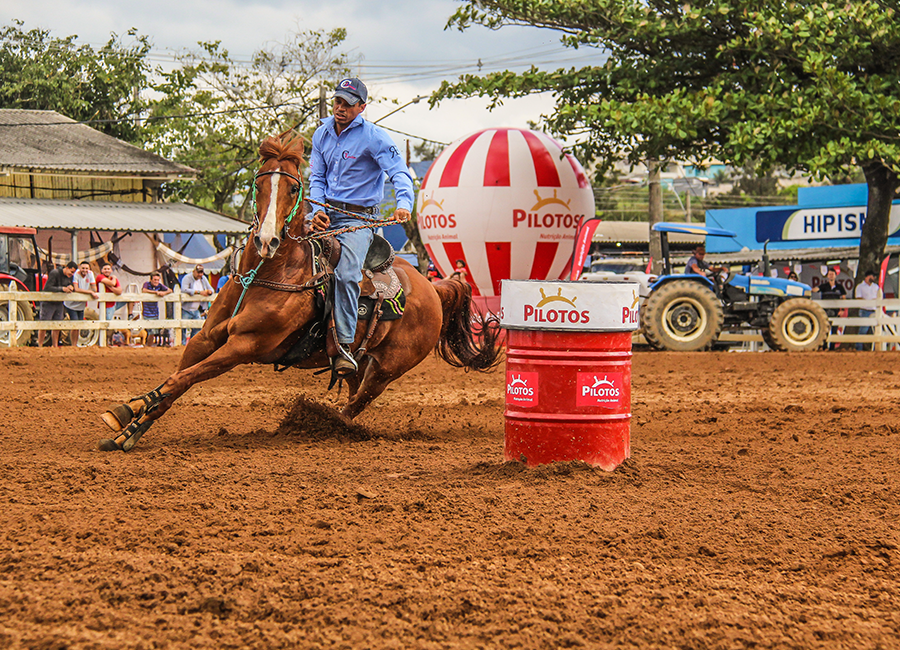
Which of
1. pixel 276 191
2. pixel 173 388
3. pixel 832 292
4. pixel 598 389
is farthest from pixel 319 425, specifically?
pixel 832 292

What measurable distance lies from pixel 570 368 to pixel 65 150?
31913 millimetres

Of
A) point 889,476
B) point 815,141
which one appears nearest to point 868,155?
point 815,141

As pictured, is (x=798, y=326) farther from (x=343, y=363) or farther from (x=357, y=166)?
(x=343, y=363)

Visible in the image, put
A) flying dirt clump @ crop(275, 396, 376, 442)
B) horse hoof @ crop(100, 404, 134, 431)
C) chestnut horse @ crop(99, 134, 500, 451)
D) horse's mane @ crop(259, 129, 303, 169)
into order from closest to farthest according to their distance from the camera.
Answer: horse hoof @ crop(100, 404, 134, 431) → chestnut horse @ crop(99, 134, 500, 451) → horse's mane @ crop(259, 129, 303, 169) → flying dirt clump @ crop(275, 396, 376, 442)

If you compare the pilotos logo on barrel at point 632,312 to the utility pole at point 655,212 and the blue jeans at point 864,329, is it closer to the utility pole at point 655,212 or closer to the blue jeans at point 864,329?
the blue jeans at point 864,329

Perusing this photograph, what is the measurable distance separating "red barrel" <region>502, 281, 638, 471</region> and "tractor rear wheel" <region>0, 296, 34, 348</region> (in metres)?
14.3

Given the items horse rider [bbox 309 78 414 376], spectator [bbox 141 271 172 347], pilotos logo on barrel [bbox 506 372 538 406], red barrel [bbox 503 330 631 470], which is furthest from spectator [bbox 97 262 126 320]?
red barrel [bbox 503 330 631 470]

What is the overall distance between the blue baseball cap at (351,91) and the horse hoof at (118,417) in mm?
2940

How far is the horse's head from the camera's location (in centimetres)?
666

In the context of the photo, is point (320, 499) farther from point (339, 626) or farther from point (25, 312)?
point (25, 312)

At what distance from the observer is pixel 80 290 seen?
18984mm

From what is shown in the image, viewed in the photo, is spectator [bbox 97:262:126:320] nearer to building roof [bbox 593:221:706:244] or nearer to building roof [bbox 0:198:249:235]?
building roof [bbox 0:198:249:235]

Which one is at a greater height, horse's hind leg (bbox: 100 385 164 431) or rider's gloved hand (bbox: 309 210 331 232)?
rider's gloved hand (bbox: 309 210 331 232)

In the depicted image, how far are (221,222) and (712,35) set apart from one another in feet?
57.4
